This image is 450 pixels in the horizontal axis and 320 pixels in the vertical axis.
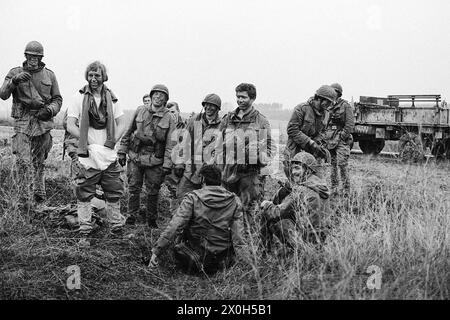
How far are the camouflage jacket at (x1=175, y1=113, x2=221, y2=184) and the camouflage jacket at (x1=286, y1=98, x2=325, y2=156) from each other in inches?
42.7

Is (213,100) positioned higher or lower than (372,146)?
higher

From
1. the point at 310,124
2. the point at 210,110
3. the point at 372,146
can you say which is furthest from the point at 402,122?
the point at 210,110

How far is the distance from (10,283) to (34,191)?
2.70 metres

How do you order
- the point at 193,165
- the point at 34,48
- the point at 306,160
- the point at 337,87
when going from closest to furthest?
the point at 306,160 → the point at 193,165 → the point at 34,48 → the point at 337,87

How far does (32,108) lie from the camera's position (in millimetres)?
6055

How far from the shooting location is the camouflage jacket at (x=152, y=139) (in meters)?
5.84

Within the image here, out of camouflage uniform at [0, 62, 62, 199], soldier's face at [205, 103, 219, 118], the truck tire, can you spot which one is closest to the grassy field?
camouflage uniform at [0, 62, 62, 199]

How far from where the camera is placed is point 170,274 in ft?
14.3

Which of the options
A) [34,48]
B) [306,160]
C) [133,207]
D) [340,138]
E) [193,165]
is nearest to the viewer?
[306,160]

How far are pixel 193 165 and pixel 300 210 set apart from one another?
1713 mm

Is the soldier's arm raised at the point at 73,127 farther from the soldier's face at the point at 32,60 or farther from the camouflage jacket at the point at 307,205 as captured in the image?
the camouflage jacket at the point at 307,205

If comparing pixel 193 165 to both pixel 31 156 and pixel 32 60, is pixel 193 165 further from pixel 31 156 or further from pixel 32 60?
pixel 32 60

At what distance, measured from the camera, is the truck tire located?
1652 cm
